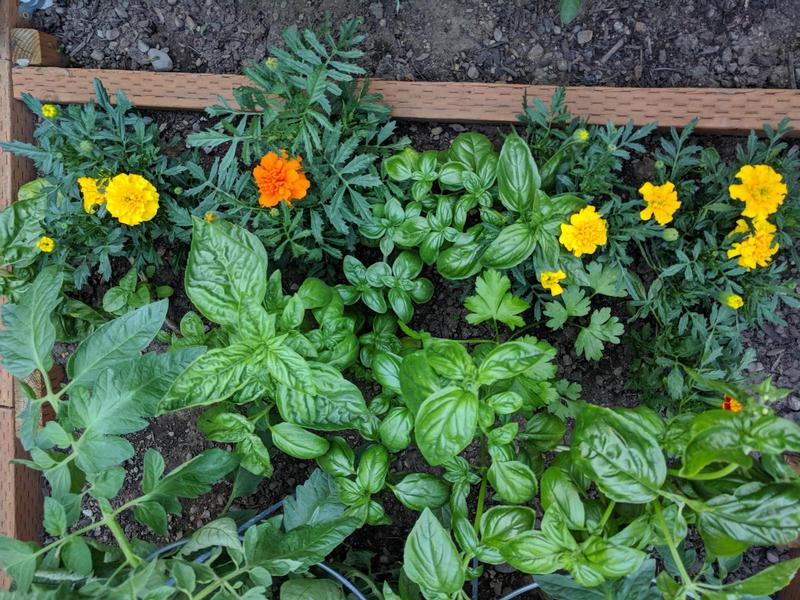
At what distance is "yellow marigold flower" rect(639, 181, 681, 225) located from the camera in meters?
1.25

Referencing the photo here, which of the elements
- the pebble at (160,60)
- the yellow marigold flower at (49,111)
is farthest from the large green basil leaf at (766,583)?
the pebble at (160,60)

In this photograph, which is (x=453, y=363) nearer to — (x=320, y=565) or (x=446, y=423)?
(x=446, y=423)

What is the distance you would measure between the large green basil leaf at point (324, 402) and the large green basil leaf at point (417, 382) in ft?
0.27

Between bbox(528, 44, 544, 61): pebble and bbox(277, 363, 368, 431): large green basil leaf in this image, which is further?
bbox(528, 44, 544, 61): pebble

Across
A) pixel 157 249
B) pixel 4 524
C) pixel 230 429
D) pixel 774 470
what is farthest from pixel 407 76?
pixel 4 524

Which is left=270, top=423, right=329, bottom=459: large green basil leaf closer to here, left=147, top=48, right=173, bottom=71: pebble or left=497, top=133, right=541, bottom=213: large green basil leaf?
left=497, top=133, right=541, bottom=213: large green basil leaf

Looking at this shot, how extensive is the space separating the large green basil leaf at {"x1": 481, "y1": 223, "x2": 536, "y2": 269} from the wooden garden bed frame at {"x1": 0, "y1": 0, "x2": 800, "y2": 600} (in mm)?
348

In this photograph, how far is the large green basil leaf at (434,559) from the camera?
1.05 m

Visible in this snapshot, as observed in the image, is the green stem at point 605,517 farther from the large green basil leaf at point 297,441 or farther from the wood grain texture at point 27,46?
the wood grain texture at point 27,46

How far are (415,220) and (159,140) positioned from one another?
2.36ft

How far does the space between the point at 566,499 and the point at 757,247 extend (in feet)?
2.10

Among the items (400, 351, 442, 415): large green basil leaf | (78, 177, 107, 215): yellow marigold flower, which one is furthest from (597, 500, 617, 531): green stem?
(78, 177, 107, 215): yellow marigold flower

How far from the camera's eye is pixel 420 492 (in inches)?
49.1

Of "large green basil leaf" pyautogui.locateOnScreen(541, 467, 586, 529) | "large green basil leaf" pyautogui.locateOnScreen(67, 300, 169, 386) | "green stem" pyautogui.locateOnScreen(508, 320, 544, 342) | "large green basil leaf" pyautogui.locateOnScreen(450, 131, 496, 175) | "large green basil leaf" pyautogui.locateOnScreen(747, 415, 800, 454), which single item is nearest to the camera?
"large green basil leaf" pyautogui.locateOnScreen(747, 415, 800, 454)
